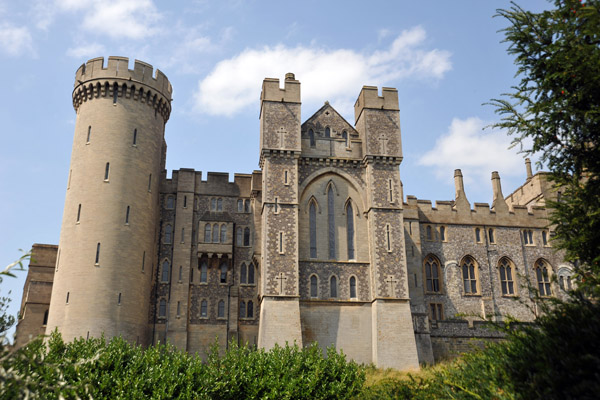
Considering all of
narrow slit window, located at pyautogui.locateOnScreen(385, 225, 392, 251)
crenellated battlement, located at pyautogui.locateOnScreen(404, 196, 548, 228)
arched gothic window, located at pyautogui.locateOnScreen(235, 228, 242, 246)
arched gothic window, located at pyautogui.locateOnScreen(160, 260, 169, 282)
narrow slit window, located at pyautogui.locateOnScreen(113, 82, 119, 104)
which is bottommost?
arched gothic window, located at pyautogui.locateOnScreen(160, 260, 169, 282)

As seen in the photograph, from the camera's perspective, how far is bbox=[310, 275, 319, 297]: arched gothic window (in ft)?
112

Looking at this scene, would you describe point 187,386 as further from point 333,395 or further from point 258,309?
point 258,309

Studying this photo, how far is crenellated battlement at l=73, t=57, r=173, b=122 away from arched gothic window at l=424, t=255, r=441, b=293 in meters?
21.2

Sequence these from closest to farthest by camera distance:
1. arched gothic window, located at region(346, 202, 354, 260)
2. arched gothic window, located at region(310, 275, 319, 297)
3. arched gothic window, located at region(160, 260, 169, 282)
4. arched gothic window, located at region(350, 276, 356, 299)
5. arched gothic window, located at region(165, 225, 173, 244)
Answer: arched gothic window, located at region(310, 275, 319, 297), arched gothic window, located at region(350, 276, 356, 299), arched gothic window, located at region(346, 202, 354, 260), arched gothic window, located at region(160, 260, 169, 282), arched gothic window, located at region(165, 225, 173, 244)

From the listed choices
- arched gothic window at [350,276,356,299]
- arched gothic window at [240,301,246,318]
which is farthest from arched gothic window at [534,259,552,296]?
arched gothic window at [240,301,246,318]

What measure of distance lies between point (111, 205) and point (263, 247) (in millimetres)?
9182

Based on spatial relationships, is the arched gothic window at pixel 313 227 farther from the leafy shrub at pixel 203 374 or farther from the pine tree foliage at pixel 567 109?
the pine tree foliage at pixel 567 109

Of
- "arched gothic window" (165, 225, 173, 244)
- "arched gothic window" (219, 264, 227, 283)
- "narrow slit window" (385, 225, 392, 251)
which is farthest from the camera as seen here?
"arched gothic window" (165, 225, 173, 244)

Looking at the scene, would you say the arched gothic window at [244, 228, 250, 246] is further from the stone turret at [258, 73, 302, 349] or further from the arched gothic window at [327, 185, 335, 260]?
the arched gothic window at [327, 185, 335, 260]

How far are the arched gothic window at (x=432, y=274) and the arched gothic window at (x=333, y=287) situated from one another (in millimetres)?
8898

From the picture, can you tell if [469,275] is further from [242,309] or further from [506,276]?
[242,309]

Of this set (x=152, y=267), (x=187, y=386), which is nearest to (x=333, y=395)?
(x=187, y=386)

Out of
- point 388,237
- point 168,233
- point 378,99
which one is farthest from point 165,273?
point 378,99

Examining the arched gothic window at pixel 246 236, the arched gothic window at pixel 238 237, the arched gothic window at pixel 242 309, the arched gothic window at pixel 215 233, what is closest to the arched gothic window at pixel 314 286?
the arched gothic window at pixel 242 309
